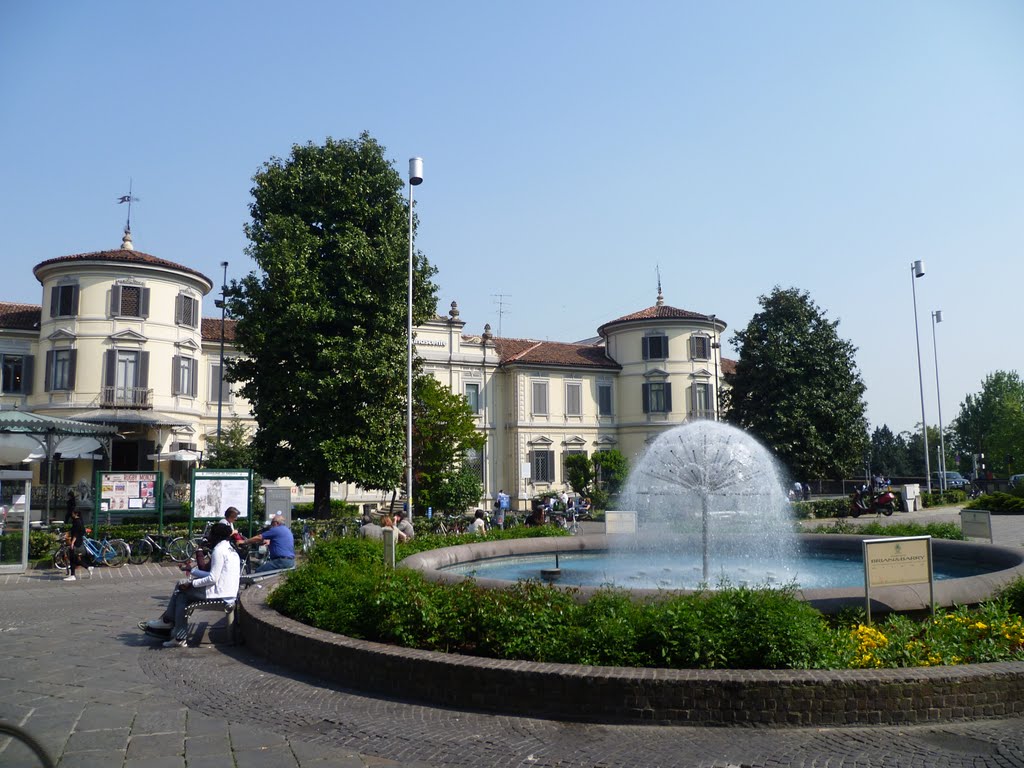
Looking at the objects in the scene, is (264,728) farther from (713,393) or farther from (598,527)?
(713,393)

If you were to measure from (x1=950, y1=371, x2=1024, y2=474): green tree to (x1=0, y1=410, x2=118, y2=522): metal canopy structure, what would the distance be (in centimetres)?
7694

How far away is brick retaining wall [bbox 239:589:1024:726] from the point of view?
20.6 ft

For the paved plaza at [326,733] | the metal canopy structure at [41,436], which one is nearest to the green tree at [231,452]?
the metal canopy structure at [41,436]

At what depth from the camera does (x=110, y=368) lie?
35.2 metres

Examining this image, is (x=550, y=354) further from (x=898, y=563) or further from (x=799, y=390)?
(x=898, y=563)

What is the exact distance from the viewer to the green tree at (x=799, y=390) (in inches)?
1647

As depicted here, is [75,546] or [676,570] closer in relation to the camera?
[676,570]

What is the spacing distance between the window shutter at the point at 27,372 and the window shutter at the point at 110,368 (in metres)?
4.74

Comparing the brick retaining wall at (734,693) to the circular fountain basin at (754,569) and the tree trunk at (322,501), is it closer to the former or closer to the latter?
the circular fountain basin at (754,569)

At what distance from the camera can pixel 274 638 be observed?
891 centimetres

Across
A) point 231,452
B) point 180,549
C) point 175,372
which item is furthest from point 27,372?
point 180,549

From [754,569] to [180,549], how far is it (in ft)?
48.1

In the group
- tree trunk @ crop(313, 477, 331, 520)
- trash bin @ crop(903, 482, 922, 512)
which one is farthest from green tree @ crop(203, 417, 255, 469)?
trash bin @ crop(903, 482, 922, 512)

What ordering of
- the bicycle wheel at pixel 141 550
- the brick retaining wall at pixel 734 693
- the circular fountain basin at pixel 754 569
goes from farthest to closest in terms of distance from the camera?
the bicycle wheel at pixel 141 550 → the circular fountain basin at pixel 754 569 → the brick retaining wall at pixel 734 693
